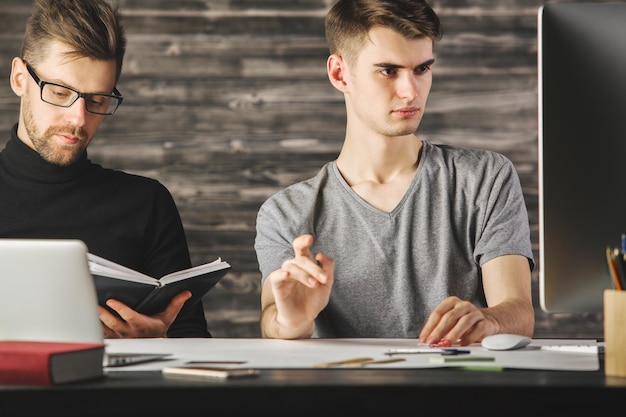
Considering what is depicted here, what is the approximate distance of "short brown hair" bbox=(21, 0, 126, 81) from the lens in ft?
6.51

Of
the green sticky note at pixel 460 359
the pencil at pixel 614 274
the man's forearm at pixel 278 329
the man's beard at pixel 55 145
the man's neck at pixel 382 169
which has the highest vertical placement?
the man's beard at pixel 55 145

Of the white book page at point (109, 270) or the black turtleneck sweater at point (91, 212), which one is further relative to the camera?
the black turtleneck sweater at point (91, 212)

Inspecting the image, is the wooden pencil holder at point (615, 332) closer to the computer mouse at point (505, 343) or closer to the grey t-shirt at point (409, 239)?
the computer mouse at point (505, 343)

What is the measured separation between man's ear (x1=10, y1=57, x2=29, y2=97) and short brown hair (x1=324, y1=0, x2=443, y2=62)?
780 mm

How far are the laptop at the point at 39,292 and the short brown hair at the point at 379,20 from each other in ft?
3.51

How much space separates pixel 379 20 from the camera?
6.23 feet

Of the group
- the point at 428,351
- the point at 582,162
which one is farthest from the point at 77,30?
the point at 582,162

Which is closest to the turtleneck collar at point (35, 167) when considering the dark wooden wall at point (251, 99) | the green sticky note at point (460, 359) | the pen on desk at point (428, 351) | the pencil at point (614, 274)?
the dark wooden wall at point (251, 99)

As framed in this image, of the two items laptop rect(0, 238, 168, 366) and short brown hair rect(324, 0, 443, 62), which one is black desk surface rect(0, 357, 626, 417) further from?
short brown hair rect(324, 0, 443, 62)

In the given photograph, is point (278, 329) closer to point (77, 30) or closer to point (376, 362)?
point (376, 362)

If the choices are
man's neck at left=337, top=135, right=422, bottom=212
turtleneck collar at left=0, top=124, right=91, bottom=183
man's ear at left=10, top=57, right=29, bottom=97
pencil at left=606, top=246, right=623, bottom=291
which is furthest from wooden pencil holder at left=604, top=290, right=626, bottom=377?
man's ear at left=10, top=57, right=29, bottom=97

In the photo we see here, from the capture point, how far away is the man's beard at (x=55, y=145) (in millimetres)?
1998

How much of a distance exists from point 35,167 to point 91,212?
176mm

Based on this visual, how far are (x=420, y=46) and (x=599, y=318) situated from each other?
1472mm
